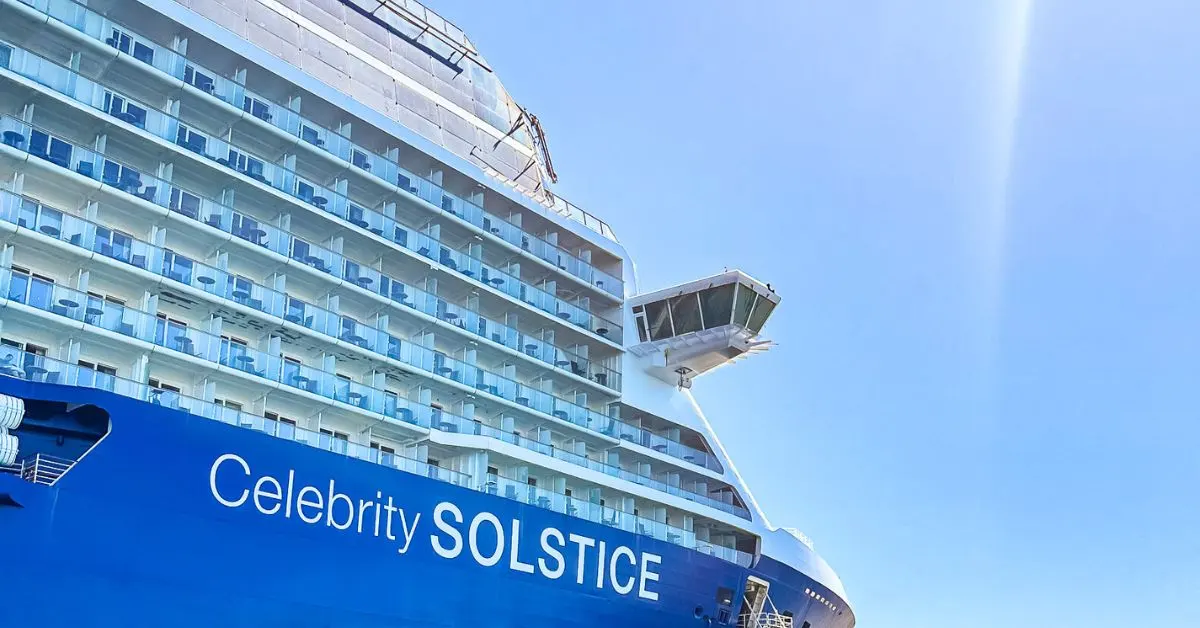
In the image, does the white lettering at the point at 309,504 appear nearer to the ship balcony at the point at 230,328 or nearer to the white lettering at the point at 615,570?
the ship balcony at the point at 230,328

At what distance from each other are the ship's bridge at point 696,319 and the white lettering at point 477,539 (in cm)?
986

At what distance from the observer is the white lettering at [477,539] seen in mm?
25750

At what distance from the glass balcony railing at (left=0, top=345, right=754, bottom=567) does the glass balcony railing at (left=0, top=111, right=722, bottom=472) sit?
95.1 inches

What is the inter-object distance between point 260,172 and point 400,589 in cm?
882

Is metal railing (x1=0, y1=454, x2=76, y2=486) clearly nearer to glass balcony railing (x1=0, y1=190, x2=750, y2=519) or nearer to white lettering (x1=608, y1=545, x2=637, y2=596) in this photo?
glass balcony railing (x1=0, y1=190, x2=750, y2=519)

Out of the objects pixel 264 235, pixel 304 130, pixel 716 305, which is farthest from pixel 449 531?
pixel 716 305

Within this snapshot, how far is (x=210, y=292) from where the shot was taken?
2375 cm

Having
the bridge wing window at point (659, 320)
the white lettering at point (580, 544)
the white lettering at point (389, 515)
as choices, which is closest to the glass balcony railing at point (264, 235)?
the bridge wing window at point (659, 320)

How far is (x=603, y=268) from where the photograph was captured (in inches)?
1415

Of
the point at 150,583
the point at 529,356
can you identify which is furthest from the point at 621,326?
the point at 150,583

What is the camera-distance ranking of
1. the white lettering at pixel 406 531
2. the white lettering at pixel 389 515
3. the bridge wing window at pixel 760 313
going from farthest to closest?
the bridge wing window at pixel 760 313 < the white lettering at pixel 406 531 < the white lettering at pixel 389 515

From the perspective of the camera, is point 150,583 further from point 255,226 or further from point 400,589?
point 255,226

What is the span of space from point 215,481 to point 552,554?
28.1 ft

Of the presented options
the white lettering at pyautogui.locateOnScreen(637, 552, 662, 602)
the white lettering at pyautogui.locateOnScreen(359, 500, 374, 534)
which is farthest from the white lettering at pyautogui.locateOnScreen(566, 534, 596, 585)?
the white lettering at pyautogui.locateOnScreen(359, 500, 374, 534)
